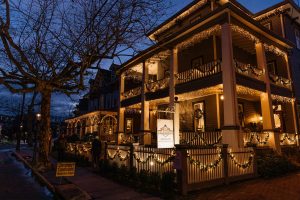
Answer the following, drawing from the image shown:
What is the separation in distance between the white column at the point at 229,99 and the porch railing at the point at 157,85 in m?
5.01

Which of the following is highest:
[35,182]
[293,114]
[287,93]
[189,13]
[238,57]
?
[189,13]

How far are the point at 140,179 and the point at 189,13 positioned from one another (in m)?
13.3

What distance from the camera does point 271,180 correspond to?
31.0ft

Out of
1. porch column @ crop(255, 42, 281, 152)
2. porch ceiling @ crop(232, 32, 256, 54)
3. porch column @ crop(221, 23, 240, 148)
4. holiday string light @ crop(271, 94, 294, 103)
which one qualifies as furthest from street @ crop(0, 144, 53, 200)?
holiday string light @ crop(271, 94, 294, 103)

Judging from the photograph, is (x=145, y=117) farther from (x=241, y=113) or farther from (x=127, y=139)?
(x=241, y=113)

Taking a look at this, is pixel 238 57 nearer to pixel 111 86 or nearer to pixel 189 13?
pixel 189 13

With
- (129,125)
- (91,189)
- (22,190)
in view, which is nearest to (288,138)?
(91,189)

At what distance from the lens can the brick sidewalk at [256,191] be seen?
7047 mm

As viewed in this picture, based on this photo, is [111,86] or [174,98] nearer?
[174,98]

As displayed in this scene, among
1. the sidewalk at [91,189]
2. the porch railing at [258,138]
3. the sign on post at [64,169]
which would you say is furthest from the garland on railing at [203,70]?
the sign on post at [64,169]

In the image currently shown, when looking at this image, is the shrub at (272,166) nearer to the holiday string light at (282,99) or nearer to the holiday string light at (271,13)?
the holiday string light at (282,99)

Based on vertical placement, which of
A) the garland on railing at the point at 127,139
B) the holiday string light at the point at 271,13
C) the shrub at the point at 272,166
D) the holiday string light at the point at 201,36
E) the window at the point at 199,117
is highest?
the holiday string light at the point at 271,13

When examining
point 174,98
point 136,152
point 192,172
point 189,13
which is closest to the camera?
point 192,172

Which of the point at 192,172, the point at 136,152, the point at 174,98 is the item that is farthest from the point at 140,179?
the point at 174,98
